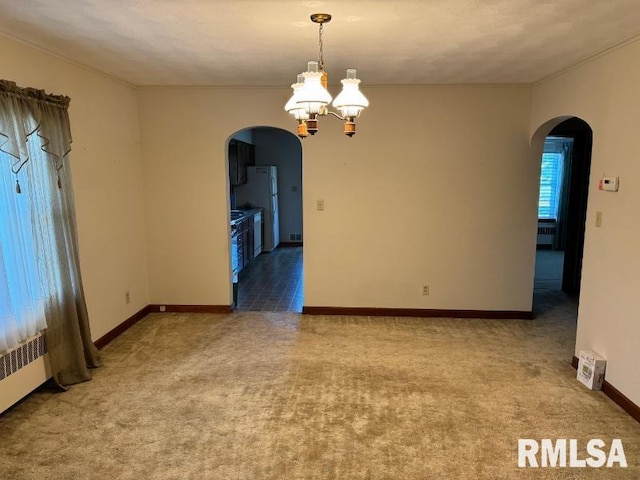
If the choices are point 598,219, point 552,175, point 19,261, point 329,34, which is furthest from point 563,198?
point 19,261

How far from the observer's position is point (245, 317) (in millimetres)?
4852

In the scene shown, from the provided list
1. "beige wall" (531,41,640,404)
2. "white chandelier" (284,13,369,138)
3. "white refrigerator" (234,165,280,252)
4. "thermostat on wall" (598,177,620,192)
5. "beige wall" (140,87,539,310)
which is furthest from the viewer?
"white refrigerator" (234,165,280,252)

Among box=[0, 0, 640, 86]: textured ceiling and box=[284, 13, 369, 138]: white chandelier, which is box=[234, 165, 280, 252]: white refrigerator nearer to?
box=[0, 0, 640, 86]: textured ceiling

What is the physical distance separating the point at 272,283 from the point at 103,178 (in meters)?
2.84

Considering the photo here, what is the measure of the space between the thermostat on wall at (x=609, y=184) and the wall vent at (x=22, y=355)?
13.6 ft

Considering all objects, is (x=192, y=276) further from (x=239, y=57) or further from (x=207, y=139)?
(x=239, y=57)

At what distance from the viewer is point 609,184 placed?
3.12 m

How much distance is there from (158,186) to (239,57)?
198 cm

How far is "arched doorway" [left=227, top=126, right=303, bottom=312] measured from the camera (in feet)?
20.4

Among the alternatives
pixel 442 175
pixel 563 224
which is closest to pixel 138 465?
pixel 442 175

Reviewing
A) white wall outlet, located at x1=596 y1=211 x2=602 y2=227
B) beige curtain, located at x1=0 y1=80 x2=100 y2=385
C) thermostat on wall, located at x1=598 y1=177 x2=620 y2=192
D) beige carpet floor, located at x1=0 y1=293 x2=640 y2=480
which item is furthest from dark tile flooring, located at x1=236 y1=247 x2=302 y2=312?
thermostat on wall, located at x1=598 y1=177 x2=620 y2=192

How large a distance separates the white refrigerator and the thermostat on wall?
5.87 m

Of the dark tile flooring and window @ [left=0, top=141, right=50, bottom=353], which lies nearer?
window @ [left=0, top=141, right=50, bottom=353]

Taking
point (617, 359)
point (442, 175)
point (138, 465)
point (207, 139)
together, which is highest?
point (207, 139)
